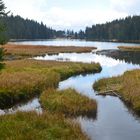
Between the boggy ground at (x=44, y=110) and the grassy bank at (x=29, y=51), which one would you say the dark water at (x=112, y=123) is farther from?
the grassy bank at (x=29, y=51)

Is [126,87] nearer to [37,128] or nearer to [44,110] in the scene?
[44,110]

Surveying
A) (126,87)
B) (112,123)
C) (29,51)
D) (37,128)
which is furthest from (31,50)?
(37,128)

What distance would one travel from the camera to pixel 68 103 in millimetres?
26938

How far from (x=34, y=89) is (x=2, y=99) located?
4.71 meters

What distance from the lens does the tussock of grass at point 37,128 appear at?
18078 millimetres

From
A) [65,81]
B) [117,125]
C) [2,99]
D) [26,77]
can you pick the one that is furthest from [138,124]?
[65,81]

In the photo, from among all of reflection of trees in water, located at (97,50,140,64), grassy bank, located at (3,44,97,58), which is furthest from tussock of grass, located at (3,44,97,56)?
reflection of trees in water, located at (97,50,140,64)

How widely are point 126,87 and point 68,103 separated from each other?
8.06 metres

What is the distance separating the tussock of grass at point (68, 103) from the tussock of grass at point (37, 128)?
382 cm

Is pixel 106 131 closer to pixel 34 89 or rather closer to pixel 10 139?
pixel 10 139

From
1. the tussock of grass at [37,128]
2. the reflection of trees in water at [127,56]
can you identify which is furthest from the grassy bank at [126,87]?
the reflection of trees in water at [127,56]

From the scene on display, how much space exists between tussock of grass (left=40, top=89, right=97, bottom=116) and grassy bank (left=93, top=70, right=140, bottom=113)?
10.9ft

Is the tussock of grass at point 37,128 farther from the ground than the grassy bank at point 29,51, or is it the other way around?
the tussock of grass at point 37,128

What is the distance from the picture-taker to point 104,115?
85.8ft
